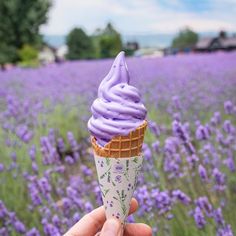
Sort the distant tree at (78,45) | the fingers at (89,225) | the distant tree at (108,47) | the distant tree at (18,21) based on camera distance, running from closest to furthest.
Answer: the fingers at (89,225)
the distant tree at (18,21)
the distant tree at (78,45)
the distant tree at (108,47)

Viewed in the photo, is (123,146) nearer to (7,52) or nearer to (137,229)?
(137,229)

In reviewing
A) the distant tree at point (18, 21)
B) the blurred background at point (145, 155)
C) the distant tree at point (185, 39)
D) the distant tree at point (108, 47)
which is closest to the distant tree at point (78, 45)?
the distant tree at point (108, 47)

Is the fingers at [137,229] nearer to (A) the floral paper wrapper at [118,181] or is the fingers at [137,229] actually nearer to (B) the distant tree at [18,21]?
(A) the floral paper wrapper at [118,181]

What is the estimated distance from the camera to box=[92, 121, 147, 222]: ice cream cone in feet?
4.26

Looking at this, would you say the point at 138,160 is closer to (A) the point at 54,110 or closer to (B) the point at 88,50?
(A) the point at 54,110

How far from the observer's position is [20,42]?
106 feet

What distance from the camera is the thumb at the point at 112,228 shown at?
1.27 meters

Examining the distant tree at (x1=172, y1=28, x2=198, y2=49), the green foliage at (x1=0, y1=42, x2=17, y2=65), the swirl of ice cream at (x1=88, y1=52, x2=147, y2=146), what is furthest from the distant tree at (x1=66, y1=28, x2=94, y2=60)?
the distant tree at (x1=172, y1=28, x2=198, y2=49)

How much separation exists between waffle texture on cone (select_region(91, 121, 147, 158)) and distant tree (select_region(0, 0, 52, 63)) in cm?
3082

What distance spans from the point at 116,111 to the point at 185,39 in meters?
82.0

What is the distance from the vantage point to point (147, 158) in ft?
9.48

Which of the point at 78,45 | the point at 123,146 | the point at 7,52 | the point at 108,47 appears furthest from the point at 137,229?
the point at 108,47

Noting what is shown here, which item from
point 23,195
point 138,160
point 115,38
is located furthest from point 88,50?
point 138,160

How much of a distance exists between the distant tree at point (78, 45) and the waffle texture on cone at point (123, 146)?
118ft
